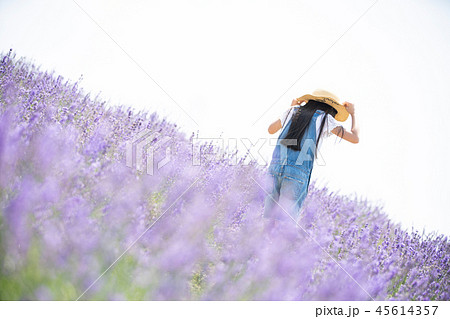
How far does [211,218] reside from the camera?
7.87 feet

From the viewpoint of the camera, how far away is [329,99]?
8.27 feet

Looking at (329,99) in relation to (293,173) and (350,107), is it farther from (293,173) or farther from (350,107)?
(293,173)

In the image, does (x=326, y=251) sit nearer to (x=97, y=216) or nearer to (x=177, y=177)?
(x=177, y=177)

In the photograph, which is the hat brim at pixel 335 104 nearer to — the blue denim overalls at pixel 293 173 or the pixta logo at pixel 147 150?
the blue denim overalls at pixel 293 173

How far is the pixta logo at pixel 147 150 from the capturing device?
2.42m

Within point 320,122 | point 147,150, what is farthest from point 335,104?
point 147,150

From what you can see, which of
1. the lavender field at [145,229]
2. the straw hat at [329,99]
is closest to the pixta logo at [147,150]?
the lavender field at [145,229]

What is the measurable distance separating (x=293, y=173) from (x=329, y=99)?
634 mm

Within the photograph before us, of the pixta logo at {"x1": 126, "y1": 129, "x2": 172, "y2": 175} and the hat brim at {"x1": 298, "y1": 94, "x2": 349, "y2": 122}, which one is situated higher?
the hat brim at {"x1": 298, "y1": 94, "x2": 349, "y2": 122}

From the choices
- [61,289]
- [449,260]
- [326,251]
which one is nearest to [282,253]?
[326,251]

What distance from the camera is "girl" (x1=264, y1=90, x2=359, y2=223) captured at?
8.07ft

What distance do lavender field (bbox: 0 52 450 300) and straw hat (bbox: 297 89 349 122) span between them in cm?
94
